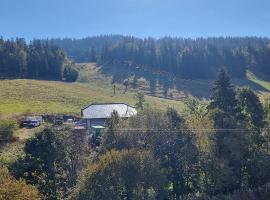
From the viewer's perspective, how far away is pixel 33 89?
4793 inches

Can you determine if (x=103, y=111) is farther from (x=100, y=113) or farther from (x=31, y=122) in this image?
(x=31, y=122)

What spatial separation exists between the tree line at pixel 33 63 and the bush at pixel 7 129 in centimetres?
6943

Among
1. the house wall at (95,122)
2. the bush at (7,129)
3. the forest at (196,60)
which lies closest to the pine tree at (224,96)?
the house wall at (95,122)

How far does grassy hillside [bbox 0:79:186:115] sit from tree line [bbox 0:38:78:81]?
8.54 metres

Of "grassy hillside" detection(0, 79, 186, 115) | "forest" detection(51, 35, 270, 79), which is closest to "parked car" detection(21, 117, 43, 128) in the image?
"grassy hillside" detection(0, 79, 186, 115)

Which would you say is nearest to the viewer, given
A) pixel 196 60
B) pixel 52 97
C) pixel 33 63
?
pixel 52 97

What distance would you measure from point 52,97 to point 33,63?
3588 centimetres

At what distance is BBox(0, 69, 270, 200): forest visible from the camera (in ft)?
151

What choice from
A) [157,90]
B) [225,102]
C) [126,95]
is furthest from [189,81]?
[225,102]

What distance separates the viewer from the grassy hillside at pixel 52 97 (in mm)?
99375

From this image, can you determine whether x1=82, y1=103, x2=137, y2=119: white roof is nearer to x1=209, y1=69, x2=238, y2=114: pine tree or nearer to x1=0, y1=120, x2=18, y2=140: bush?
x1=0, y1=120, x2=18, y2=140: bush

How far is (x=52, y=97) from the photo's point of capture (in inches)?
4520

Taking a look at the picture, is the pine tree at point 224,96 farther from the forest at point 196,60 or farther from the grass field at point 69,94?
the forest at point 196,60

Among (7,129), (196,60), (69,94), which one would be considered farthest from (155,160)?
(196,60)
